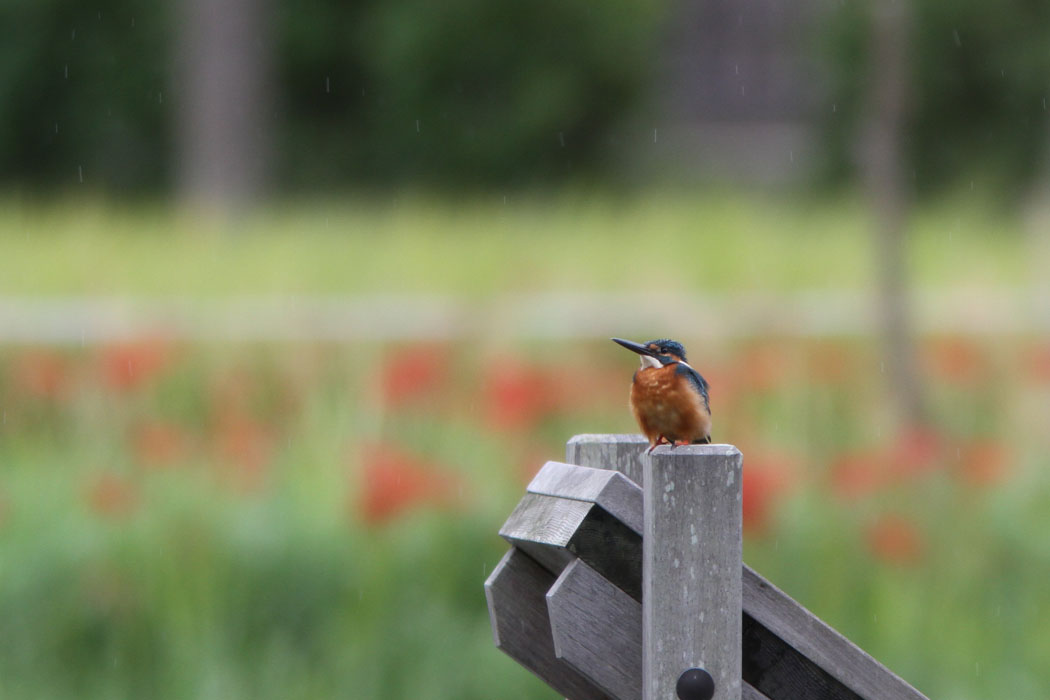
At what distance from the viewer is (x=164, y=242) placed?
7.49m

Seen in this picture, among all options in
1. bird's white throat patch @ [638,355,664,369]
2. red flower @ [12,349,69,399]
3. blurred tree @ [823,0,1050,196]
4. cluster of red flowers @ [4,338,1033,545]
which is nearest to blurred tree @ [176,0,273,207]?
blurred tree @ [823,0,1050,196]

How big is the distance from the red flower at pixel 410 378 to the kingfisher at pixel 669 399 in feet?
7.57

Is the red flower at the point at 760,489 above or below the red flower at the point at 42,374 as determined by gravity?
below

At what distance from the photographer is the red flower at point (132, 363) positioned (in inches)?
152

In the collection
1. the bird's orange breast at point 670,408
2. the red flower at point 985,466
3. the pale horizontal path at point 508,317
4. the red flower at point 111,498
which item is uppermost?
the bird's orange breast at point 670,408

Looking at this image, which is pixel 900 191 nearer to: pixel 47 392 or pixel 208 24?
pixel 47 392

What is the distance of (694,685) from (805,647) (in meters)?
0.14

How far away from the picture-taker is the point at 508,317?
4.98m

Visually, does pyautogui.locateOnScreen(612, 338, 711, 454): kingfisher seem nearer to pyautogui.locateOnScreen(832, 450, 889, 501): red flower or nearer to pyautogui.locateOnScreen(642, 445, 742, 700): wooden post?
pyautogui.locateOnScreen(642, 445, 742, 700): wooden post

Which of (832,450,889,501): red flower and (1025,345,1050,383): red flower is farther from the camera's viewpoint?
(1025,345,1050,383): red flower

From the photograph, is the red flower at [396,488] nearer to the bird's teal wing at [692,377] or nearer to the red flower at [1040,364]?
the bird's teal wing at [692,377]

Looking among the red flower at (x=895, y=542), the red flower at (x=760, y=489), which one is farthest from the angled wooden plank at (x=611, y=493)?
the red flower at (x=895, y=542)

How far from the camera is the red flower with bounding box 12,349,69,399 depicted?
423cm

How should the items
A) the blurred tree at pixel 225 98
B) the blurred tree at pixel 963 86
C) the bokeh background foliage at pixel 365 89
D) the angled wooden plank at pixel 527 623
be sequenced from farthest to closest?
1. the bokeh background foliage at pixel 365 89
2. the blurred tree at pixel 963 86
3. the blurred tree at pixel 225 98
4. the angled wooden plank at pixel 527 623
